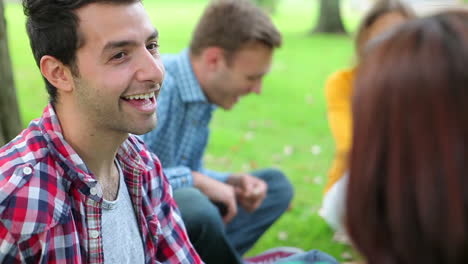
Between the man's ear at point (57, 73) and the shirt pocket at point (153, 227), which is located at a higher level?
the man's ear at point (57, 73)

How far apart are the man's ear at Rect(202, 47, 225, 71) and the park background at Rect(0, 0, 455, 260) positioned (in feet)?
2.91

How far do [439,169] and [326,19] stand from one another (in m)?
15.5

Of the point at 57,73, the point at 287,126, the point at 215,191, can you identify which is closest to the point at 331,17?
the point at 287,126

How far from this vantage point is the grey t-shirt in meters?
2.29

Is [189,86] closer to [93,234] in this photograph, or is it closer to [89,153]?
[89,153]

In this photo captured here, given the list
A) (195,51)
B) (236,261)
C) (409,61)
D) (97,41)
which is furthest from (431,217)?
(195,51)

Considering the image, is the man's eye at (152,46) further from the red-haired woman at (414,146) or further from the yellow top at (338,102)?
the yellow top at (338,102)

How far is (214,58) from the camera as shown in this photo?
380cm

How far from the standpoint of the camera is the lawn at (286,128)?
4758 mm

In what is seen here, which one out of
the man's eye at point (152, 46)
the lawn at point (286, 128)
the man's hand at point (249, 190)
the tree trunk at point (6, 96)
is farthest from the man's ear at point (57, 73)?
the lawn at point (286, 128)

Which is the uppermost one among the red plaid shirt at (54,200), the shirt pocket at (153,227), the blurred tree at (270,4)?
the blurred tree at (270,4)

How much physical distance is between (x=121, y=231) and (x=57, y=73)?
26.9 inches

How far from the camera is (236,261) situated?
3.24m

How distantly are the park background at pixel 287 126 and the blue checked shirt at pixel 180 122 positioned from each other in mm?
932
